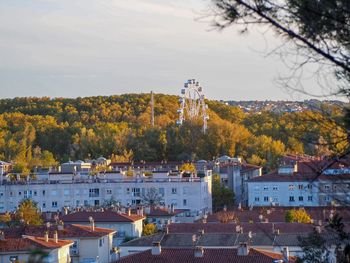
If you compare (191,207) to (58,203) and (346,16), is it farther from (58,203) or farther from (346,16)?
(346,16)

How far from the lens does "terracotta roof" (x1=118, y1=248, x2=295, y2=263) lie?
1270 inches

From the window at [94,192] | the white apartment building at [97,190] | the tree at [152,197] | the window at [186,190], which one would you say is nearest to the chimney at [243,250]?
the window at [186,190]

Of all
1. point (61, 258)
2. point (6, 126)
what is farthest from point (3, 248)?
point (6, 126)

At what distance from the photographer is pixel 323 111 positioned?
10906mm

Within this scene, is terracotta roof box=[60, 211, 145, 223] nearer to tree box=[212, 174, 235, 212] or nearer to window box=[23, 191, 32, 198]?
window box=[23, 191, 32, 198]

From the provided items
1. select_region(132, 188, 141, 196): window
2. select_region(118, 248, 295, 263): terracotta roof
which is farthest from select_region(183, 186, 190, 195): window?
select_region(118, 248, 295, 263): terracotta roof

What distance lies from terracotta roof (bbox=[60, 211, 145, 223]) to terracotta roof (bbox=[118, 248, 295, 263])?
1448 centimetres

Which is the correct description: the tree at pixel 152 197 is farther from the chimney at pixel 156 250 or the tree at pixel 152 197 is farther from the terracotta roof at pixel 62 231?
the chimney at pixel 156 250

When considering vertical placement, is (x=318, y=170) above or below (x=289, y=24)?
below

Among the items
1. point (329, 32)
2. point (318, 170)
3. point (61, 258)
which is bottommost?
point (61, 258)

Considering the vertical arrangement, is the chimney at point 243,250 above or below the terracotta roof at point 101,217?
below

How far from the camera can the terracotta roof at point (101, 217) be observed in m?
48.3

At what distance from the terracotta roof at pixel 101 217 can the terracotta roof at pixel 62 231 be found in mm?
5269

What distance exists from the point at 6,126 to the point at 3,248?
8477 centimetres
